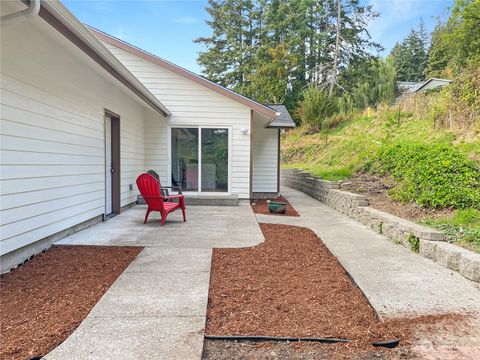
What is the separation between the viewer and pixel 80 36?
371cm

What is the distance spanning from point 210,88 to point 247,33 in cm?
2205

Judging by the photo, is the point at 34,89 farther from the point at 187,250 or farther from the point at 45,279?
the point at 187,250

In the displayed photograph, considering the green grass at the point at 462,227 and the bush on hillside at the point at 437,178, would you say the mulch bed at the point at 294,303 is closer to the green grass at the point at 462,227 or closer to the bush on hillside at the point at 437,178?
the green grass at the point at 462,227

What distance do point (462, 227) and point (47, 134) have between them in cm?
556

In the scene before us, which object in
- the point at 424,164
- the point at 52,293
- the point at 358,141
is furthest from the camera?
the point at 358,141

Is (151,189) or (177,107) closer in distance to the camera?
(151,189)

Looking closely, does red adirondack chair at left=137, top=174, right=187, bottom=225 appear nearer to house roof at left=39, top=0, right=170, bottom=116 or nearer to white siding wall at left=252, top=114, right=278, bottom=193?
house roof at left=39, top=0, right=170, bottom=116

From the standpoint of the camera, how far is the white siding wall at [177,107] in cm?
868

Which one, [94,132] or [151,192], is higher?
[94,132]

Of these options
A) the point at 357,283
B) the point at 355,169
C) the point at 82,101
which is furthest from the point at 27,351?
the point at 355,169

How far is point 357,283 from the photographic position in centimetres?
331

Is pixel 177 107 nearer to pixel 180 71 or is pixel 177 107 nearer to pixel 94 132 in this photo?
pixel 180 71

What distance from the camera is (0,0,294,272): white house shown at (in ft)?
11.3

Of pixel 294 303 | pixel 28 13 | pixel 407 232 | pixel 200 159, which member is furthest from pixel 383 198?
pixel 28 13
